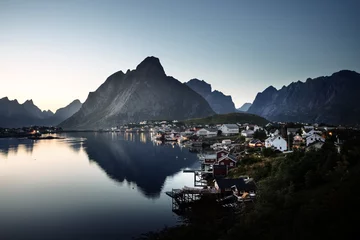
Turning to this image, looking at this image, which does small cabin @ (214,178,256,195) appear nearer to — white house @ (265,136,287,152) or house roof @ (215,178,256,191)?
house roof @ (215,178,256,191)

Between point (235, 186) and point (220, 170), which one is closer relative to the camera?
point (235, 186)

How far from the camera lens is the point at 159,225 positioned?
28.7 m

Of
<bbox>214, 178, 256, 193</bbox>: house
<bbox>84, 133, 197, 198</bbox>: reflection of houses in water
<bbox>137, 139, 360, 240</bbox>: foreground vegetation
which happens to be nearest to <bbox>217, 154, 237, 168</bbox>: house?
<bbox>84, 133, 197, 198</bbox>: reflection of houses in water

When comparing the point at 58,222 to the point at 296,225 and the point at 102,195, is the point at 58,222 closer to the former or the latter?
the point at 102,195

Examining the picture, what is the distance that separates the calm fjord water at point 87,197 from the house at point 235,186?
6466mm

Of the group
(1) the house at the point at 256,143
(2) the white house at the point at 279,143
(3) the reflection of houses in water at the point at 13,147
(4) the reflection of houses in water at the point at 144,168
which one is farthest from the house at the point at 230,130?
(3) the reflection of houses in water at the point at 13,147

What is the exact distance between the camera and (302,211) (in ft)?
49.6

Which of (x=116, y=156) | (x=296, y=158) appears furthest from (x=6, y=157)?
(x=296, y=158)

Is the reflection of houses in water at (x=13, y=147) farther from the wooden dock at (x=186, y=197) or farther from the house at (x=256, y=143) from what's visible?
the wooden dock at (x=186, y=197)

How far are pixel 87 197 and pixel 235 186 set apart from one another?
20.6 m

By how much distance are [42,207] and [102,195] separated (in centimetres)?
804

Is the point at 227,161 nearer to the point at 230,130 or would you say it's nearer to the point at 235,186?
the point at 235,186

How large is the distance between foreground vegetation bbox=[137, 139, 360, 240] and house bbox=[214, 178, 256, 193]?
2865 millimetres

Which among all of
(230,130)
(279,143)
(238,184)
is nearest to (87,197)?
(238,184)
